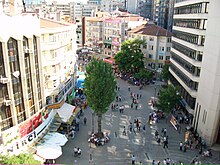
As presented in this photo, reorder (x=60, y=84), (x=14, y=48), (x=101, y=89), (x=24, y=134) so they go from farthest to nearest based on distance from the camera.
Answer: (x=60, y=84)
(x=101, y=89)
(x=24, y=134)
(x=14, y=48)

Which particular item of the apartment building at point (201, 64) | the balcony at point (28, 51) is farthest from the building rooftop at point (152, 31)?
the balcony at point (28, 51)

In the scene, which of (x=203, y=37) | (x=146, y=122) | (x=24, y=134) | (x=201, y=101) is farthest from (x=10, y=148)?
(x=203, y=37)

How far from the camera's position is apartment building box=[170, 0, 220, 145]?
99.3 feet

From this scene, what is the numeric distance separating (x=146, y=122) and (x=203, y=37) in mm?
14959

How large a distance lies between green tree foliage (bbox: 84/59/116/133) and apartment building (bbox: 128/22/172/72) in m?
35.1

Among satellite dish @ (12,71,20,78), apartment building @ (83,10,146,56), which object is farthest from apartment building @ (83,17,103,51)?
satellite dish @ (12,71,20,78)

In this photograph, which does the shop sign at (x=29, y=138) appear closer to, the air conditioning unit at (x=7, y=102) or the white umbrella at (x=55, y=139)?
the white umbrella at (x=55, y=139)

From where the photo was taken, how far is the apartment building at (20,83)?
22.6 metres

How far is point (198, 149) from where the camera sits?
30469 millimetres

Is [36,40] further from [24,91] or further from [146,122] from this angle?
[146,122]

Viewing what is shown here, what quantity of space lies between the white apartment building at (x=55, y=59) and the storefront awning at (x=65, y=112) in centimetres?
147

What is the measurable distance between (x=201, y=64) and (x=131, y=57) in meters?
27.4

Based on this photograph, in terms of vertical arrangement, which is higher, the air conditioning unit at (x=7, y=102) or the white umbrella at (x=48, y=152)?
the air conditioning unit at (x=7, y=102)

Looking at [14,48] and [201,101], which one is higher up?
[14,48]
